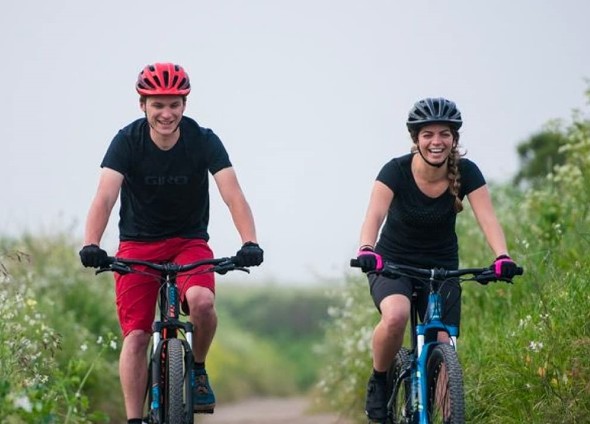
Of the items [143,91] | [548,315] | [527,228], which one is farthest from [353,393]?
[143,91]

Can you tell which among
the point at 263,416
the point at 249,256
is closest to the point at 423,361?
the point at 249,256

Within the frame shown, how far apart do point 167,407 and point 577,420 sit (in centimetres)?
232

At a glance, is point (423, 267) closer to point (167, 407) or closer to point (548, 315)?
point (548, 315)

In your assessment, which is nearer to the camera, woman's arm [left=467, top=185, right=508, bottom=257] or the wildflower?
woman's arm [left=467, top=185, right=508, bottom=257]

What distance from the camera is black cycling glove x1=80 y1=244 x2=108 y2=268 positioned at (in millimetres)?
7676

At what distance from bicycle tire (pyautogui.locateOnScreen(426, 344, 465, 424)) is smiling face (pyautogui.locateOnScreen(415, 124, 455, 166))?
1168 mm

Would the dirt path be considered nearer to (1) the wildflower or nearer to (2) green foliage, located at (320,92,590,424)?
(2) green foliage, located at (320,92,590,424)

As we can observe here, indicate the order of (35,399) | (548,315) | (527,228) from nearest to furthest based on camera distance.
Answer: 1. (35,399)
2. (548,315)
3. (527,228)

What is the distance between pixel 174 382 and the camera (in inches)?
298

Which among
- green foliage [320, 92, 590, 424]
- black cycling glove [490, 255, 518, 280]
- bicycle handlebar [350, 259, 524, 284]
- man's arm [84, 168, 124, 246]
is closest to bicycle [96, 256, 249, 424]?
man's arm [84, 168, 124, 246]

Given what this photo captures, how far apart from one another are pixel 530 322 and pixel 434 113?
5.58ft

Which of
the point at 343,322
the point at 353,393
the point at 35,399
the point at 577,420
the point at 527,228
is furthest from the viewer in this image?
the point at 343,322

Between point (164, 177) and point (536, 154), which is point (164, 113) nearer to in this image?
point (164, 177)

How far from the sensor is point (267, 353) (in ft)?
97.6
